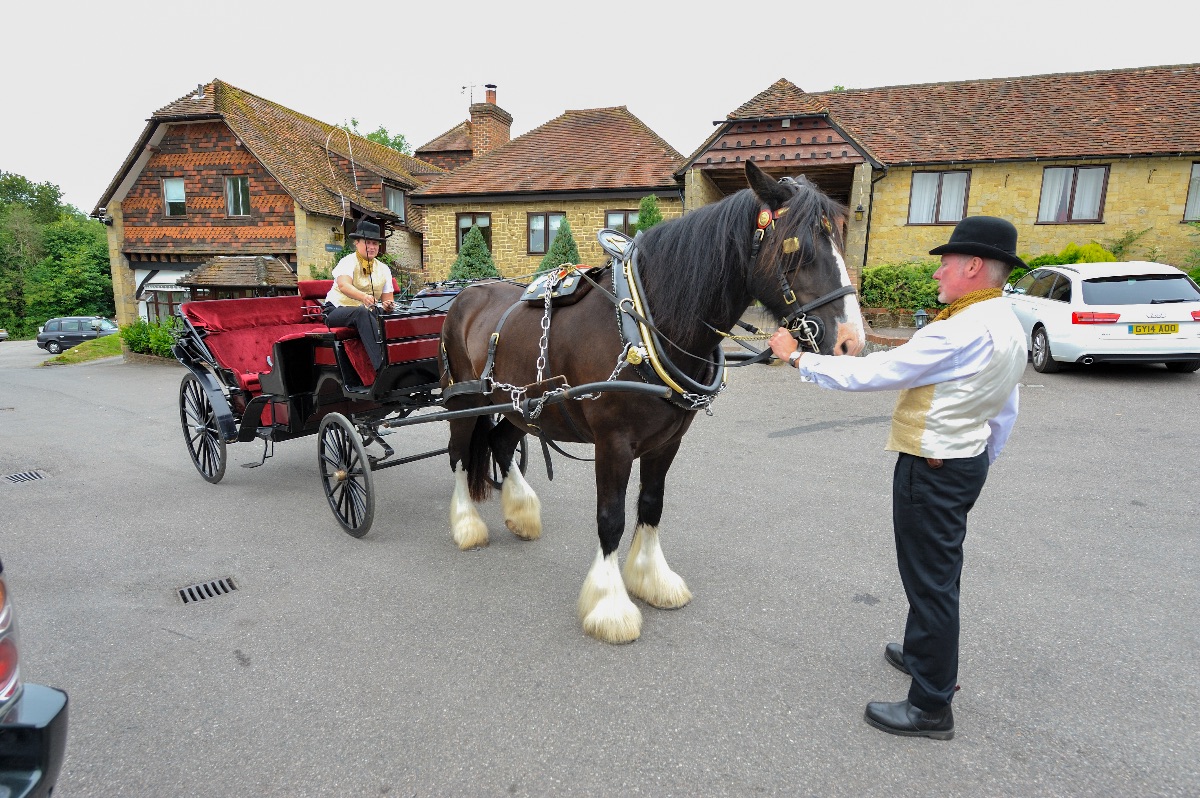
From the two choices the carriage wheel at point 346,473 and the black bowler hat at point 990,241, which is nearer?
the black bowler hat at point 990,241

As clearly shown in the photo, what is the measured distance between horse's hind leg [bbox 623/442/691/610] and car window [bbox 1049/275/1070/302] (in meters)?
9.20

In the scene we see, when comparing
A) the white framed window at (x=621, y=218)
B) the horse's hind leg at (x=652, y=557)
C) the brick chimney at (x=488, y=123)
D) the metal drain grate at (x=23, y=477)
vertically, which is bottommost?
the metal drain grate at (x=23, y=477)

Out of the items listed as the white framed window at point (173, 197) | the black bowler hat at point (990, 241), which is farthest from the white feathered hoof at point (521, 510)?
the white framed window at point (173, 197)

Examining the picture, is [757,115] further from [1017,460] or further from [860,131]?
[1017,460]

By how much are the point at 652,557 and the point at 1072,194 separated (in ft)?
62.8

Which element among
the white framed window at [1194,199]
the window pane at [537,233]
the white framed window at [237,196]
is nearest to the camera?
the white framed window at [1194,199]

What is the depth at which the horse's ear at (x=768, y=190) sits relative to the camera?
8.46 feet

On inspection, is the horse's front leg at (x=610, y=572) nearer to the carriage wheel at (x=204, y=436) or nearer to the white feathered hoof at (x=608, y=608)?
the white feathered hoof at (x=608, y=608)

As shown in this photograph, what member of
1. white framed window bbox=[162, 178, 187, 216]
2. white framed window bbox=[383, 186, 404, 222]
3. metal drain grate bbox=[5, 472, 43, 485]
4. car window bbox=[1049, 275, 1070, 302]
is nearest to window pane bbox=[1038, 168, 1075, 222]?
car window bbox=[1049, 275, 1070, 302]

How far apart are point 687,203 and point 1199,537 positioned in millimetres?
14068

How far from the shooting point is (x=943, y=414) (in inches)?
91.2

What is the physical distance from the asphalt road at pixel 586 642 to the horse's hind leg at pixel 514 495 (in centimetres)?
14

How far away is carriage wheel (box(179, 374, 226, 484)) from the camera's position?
5688 mm

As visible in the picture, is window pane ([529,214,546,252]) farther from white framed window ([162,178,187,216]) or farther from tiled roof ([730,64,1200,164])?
white framed window ([162,178,187,216])
